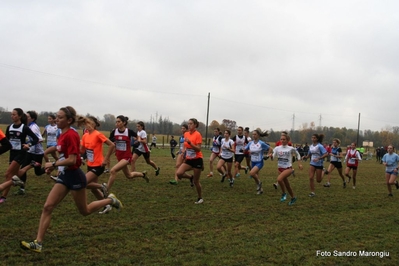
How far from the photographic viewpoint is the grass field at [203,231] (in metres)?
5.06

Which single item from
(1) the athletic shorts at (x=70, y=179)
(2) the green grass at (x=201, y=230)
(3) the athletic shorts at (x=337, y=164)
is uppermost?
(1) the athletic shorts at (x=70, y=179)

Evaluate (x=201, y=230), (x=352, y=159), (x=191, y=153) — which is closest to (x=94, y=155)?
(x=191, y=153)

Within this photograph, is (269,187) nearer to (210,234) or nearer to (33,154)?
(210,234)

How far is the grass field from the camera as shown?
16.6ft

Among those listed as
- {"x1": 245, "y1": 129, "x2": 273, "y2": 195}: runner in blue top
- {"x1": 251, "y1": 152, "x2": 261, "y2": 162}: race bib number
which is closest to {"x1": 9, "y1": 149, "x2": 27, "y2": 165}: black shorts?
{"x1": 245, "y1": 129, "x2": 273, "y2": 195}: runner in blue top

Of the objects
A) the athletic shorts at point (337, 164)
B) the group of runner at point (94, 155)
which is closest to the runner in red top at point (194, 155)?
the group of runner at point (94, 155)

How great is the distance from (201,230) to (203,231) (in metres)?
0.07

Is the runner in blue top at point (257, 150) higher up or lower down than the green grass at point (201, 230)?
higher up

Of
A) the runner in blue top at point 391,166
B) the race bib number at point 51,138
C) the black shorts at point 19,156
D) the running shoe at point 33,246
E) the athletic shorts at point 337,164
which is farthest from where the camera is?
the athletic shorts at point 337,164

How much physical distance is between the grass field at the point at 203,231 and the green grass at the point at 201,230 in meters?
0.01

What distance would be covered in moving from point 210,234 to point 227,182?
7.33 m

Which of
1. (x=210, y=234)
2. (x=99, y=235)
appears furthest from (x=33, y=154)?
(x=210, y=234)

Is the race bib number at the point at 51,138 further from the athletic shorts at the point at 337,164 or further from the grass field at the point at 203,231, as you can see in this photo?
the athletic shorts at the point at 337,164

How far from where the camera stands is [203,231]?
6.45 metres
